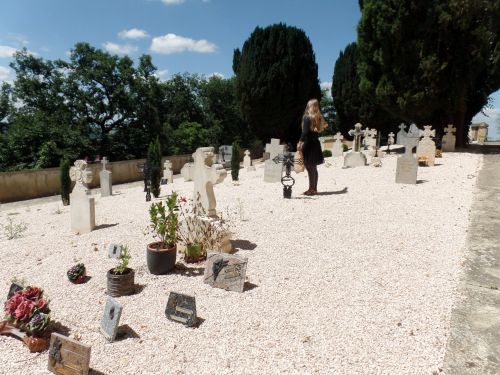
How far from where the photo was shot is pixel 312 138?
30.0 ft

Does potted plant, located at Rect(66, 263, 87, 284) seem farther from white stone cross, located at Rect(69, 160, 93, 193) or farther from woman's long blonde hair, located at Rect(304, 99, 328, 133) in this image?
woman's long blonde hair, located at Rect(304, 99, 328, 133)

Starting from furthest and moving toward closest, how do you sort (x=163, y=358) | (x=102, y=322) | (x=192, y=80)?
(x=192, y=80) < (x=102, y=322) < (x=163, y=358)

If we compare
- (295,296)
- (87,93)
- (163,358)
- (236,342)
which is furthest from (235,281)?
(87,93)

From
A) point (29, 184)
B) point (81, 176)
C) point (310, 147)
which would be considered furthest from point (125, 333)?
point (29, 184)

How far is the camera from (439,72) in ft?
57.9

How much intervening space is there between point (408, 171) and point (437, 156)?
7.01 meters

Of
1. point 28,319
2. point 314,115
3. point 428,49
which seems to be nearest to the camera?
point 28,319

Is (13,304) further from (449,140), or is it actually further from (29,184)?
(449,140)

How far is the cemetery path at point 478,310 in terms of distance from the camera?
2871mm

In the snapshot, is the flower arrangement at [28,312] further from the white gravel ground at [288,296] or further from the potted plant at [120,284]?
the potted plant at [120,284]

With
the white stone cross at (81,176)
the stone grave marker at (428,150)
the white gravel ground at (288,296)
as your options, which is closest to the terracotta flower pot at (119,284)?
the white gravel ground at (288,296)

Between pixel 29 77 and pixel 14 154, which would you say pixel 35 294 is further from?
pixel 29 77

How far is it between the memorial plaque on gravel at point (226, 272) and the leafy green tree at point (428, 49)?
17047 millimetres

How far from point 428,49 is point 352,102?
38.5ft
